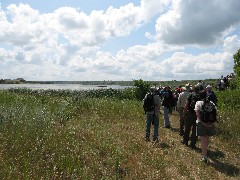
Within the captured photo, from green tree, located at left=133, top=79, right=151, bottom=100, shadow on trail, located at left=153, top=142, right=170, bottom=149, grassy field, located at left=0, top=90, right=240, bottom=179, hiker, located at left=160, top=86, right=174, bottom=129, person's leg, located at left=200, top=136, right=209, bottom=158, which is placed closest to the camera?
grassy field, located at left=0, top=90, right=240, bottom=179

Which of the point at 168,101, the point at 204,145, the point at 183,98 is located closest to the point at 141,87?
the point at 168,101

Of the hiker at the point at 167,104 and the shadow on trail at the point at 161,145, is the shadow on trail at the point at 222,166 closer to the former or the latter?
the shadow on trail at the point at 161,145

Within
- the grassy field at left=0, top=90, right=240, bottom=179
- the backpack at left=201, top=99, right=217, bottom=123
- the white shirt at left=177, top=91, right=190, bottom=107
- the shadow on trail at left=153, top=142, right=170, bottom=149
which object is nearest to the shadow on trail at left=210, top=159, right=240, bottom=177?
the grassy field at left=0, top=90, right=240, bottom=179

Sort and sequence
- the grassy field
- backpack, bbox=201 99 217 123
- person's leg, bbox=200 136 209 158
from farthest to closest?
person's leg, bbox=200 136 209 158 → backpack, bbox=201 99 217 123 → the grassy field

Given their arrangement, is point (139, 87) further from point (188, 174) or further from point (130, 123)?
point (188, 174)

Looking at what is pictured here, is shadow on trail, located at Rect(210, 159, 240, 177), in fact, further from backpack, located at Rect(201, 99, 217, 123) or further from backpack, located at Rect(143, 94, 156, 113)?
backpack, located at Rect(143, 94, 156, 113)

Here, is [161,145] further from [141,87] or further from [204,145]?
[141,87]

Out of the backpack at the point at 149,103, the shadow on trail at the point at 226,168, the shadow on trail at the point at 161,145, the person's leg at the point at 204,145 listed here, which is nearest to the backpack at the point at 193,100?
the backpack at the point at 149,103

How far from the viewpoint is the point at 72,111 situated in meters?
20.6

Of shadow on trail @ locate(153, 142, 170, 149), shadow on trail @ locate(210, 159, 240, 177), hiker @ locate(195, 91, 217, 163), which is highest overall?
hiker @ locate(195, 91, 217, 163)

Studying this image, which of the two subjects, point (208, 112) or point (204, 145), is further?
point (204, 145)

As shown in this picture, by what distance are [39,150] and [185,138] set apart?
613cm

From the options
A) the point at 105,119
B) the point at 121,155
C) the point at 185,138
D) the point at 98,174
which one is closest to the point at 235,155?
the point at 185,138

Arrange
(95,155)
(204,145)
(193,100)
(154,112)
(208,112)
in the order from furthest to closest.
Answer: (154,112) → (193,100) → (204,145) → (208,112) → (95,155)
